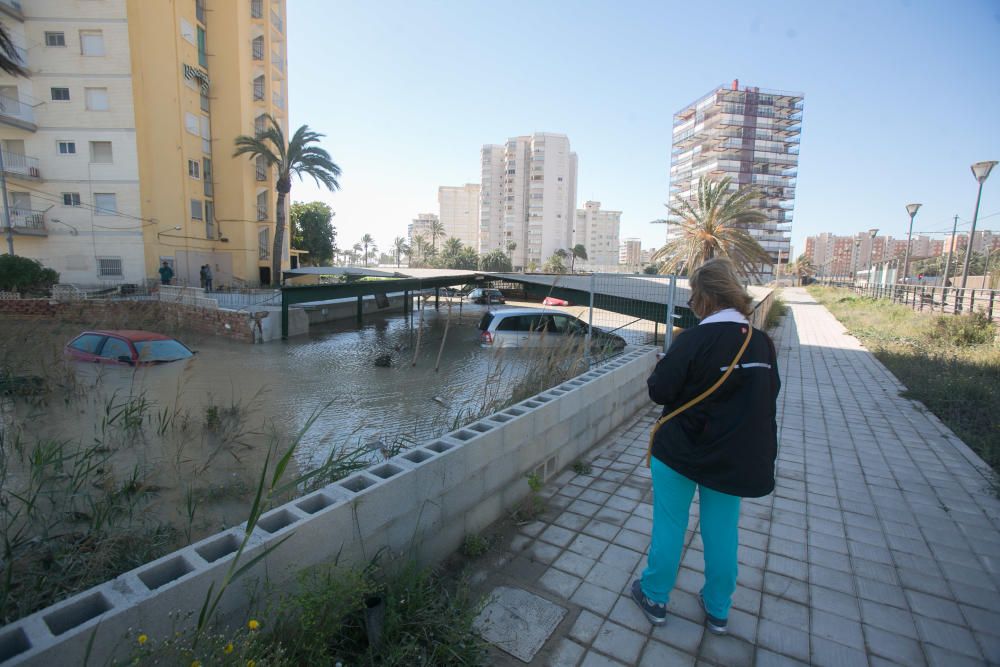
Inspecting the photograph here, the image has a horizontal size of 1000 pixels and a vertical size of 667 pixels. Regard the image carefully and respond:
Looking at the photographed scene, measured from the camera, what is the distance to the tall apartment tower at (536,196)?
309 ft

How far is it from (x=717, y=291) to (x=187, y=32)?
3599 centimetres

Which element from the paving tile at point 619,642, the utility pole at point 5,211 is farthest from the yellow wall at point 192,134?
the paving tile at point 619,642

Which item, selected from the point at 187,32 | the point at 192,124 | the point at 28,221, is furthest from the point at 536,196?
the point at 28,221

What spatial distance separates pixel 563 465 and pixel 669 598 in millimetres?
1791

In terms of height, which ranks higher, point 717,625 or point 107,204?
point 107,204

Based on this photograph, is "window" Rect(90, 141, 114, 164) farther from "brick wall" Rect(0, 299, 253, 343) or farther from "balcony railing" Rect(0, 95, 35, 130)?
"brick wall" Rect(0, 299, 253, 343)

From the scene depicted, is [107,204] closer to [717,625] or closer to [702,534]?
[702,534]

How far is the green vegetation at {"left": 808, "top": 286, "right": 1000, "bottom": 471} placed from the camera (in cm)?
582

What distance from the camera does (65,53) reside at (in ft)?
82.6

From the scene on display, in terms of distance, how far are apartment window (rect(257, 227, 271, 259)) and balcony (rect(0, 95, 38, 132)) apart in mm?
11839

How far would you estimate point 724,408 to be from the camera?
223 cm

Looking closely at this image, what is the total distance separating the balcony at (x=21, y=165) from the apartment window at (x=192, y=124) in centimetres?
744

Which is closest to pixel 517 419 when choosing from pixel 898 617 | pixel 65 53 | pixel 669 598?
pixel 669 598

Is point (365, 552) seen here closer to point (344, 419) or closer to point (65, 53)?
point (344, 419)
